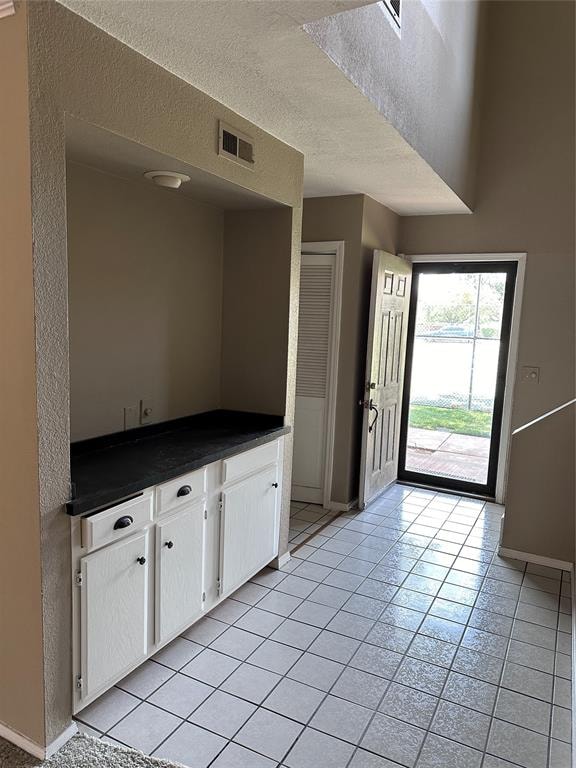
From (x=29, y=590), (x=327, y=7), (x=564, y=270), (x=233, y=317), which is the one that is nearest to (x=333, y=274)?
(x=233, y=317)

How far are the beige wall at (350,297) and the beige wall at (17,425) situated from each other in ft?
8.98

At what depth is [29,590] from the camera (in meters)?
1.78

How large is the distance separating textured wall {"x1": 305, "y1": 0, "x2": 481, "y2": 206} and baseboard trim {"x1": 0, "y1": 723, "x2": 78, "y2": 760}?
2461mm

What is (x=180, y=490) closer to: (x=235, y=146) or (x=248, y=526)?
(x=248, y=526)

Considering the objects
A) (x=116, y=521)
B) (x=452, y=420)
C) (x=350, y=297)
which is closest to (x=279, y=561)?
(x=116, y=521)

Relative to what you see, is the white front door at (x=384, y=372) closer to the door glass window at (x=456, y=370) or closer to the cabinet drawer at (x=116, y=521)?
the door glass window at (x=456, y=370)

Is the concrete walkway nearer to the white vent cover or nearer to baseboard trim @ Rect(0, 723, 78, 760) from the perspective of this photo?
the white vent cover

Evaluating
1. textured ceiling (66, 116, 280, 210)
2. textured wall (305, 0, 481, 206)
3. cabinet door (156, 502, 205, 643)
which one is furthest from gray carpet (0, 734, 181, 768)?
textured wall (305, 0, 481, 206)

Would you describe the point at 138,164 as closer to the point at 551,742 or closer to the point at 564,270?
the point at 551,742

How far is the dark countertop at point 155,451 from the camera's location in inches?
77.9

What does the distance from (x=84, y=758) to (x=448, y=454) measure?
405cm

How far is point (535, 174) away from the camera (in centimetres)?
422

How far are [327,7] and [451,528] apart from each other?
11.1ft

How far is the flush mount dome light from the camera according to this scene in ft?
7.85
